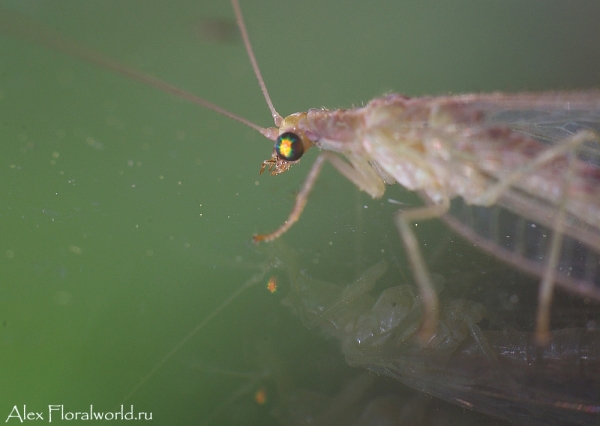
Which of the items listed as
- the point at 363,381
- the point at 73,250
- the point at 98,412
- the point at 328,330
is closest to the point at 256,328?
the point at 328,330

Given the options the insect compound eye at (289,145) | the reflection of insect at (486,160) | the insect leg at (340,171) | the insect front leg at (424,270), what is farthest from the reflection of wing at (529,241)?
the insect compound eye at (289,145)

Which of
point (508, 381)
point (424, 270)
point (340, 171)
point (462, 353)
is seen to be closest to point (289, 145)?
point (340, 171)

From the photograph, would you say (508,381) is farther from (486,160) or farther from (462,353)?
(486,160)

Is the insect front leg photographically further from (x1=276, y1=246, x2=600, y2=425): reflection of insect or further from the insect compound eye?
the insect compound eye

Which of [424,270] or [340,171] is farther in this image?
[340,171]

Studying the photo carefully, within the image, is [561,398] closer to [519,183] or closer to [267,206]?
[519,183]

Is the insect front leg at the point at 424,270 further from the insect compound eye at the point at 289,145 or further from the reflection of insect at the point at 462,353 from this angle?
the insect compound eye at the point at 289,145
